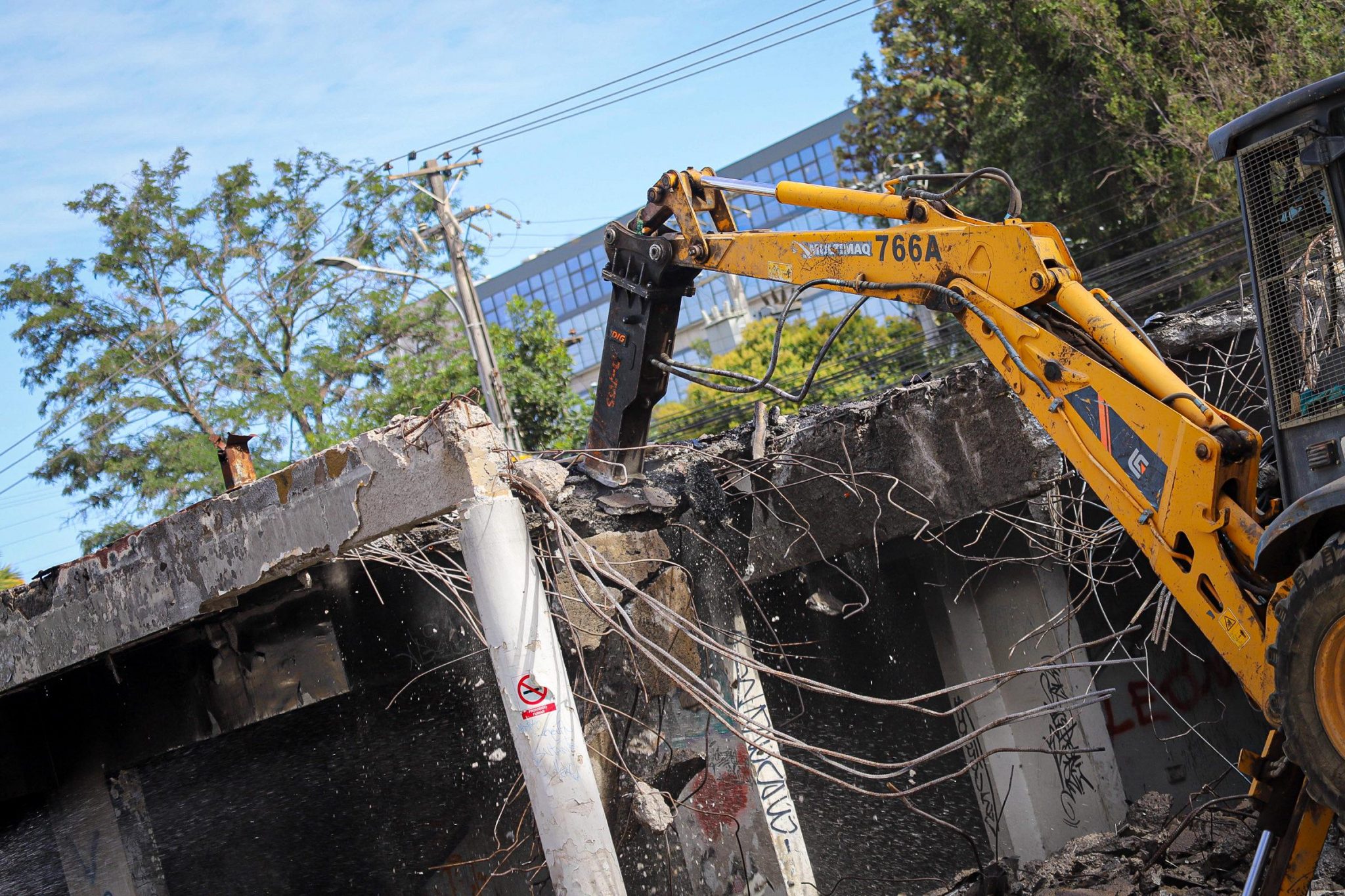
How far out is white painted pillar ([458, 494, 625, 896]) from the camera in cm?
477

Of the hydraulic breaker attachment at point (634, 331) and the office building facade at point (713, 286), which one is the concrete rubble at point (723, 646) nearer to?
the hydraulic breaker attachment at point (634, 331)

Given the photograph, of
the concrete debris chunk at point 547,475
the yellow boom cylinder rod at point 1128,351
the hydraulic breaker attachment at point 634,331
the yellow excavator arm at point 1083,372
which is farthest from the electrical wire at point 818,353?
the concrete debris chunk at point 547,475

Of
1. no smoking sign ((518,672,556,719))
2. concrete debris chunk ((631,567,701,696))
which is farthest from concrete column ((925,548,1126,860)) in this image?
no smoking sign ((518,672,556,719))

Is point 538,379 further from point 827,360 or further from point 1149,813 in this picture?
point 1149,813

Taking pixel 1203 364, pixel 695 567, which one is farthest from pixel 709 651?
pixel 1203 364

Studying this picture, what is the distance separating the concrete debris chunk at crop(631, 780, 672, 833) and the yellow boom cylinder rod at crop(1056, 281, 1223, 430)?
3.77m

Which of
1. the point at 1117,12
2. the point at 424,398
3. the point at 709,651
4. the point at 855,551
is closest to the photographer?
the point at 709,651

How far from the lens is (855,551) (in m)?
8.26

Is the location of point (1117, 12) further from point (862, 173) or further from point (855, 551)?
point (855, 551)

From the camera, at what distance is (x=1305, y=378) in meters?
3.87

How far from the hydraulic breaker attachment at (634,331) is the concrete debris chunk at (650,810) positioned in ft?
6.41

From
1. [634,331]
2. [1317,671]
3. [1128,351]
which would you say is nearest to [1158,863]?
[1317,671]

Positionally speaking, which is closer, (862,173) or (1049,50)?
(1049,50)

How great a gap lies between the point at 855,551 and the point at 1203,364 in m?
2.64
